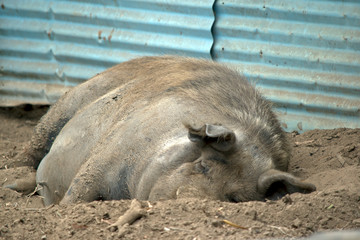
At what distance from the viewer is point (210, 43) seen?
6336 millimetres

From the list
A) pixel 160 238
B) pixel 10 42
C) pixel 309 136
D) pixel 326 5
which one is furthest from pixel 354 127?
pixel 10 42

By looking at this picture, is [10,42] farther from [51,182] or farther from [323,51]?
[323,51]

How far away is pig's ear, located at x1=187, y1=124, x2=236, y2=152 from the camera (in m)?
3.50

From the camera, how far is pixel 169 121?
13.7 feet

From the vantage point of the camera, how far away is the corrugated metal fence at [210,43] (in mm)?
5969

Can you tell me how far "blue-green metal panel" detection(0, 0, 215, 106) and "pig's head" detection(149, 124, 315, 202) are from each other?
283 cm

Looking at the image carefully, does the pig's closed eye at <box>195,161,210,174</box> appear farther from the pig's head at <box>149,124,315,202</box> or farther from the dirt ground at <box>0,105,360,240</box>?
the dirt ground at <box>0,105,360,240</box>

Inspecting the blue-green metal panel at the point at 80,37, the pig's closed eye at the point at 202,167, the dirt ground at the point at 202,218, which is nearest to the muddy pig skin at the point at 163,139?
the pig's closed eye at the point at 202,167

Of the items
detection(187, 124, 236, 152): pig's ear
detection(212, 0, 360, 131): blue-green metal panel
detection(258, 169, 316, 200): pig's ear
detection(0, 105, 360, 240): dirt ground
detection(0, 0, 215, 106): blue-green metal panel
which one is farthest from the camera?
detection(0, 0, 215, 106): blue-green metal panel

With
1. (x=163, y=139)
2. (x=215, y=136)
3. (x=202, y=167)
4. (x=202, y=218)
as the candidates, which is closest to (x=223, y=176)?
(x=202, y=167)

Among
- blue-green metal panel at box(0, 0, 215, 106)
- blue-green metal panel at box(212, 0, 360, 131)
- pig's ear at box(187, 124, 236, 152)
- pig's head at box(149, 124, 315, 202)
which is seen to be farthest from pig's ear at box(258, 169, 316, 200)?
blue-green metal panel at box(0, 0, 215, 106)

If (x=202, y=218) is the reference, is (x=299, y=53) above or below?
above

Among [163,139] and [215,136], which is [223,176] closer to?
[215,136]

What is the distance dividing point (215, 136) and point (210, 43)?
3.02m
